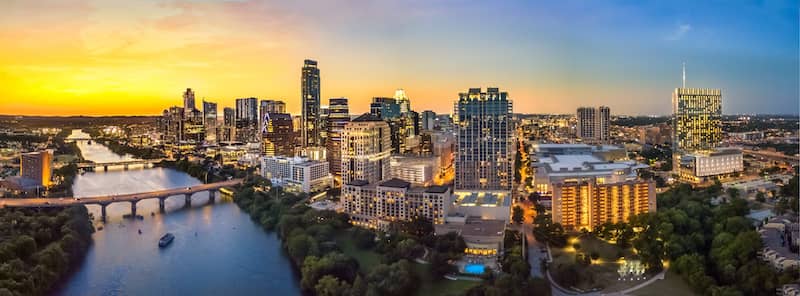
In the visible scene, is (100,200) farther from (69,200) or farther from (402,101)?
(402,101)

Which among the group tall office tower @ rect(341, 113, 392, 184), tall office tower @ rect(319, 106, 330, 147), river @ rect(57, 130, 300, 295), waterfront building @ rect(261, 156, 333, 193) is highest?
tall office tower @ rect(319, 106, 330, 147)

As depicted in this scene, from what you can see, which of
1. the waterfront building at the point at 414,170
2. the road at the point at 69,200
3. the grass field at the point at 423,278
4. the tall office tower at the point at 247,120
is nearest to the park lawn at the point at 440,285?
the grass field at the point at 423,278

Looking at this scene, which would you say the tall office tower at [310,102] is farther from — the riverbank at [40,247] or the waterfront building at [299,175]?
the riverbank at [40,247]

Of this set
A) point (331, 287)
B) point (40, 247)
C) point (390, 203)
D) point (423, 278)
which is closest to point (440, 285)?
point (423, 278)

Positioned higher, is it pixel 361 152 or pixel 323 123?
pixel 323 123

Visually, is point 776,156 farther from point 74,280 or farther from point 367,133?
point 74,280

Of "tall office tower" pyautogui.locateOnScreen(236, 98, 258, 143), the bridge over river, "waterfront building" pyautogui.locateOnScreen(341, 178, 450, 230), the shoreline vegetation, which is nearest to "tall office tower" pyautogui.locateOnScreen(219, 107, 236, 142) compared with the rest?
"tall office tower" pyautogui.locateOnScreen(236, 98, 258, 143)

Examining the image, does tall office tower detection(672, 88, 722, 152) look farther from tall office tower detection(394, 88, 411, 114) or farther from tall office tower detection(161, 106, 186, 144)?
tall office tower detection(161, 106, 186, 144)
